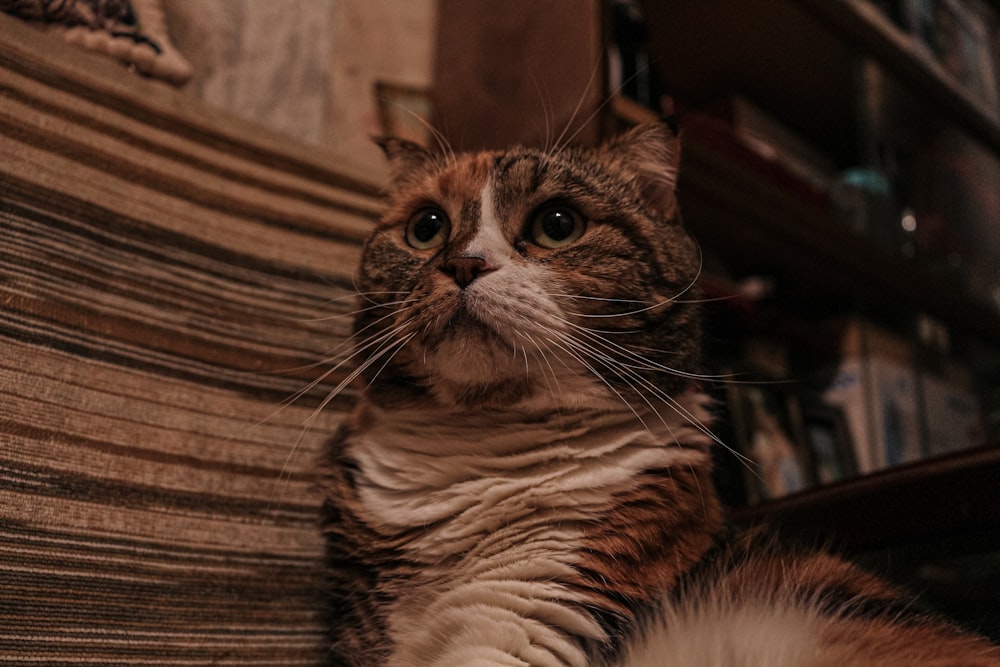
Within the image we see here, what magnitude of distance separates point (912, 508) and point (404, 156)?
0.79 m

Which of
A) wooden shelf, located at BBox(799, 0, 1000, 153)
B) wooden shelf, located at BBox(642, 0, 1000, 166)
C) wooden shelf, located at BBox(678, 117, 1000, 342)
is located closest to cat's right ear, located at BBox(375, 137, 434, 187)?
wooden shelf, located at BBox(678, 117, 1000, 342)

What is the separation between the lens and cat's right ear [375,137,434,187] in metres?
1.05

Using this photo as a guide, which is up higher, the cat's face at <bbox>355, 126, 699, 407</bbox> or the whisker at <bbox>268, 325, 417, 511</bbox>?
the cat's face at <bbox>355, 126, 699, 407</bbox>

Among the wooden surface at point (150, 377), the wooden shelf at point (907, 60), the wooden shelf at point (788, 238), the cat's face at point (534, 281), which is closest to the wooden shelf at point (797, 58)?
the wooden shelf at point (907, 60)

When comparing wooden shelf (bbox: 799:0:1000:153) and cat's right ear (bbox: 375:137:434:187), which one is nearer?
cat's right ear (bbox: 375:137:434:187)

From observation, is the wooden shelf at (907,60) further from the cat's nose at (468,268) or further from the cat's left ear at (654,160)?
the cat's nose at (468,268)

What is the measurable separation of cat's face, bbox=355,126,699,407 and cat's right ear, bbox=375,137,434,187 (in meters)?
0.09

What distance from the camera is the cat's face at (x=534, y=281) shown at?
29.6 inches

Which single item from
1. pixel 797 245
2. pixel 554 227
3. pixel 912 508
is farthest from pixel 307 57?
pixel 912 508

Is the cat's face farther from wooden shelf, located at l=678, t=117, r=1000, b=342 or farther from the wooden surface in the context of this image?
wooden shelf, located at l=678, t=117, r=1000, b=342

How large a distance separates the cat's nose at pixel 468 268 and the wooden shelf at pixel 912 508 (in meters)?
0.50

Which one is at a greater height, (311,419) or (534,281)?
(534,281)

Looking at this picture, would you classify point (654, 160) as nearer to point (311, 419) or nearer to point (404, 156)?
point (404, 156)

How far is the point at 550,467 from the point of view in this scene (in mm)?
794
